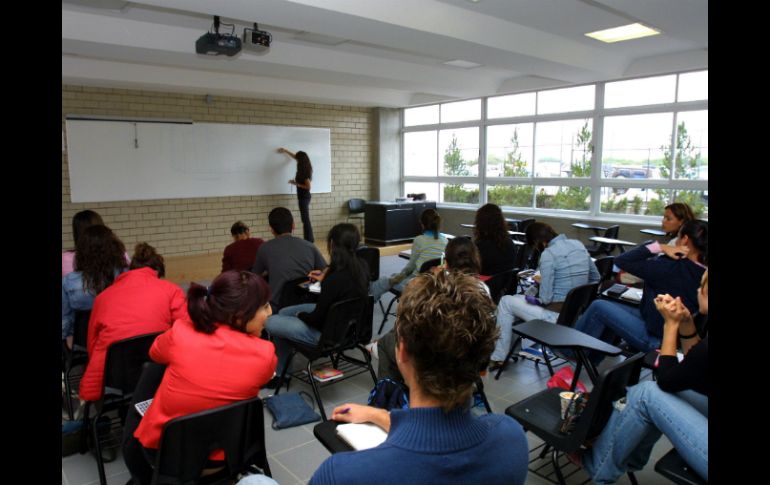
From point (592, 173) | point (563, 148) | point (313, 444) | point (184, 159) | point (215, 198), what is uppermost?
point (563, 148)

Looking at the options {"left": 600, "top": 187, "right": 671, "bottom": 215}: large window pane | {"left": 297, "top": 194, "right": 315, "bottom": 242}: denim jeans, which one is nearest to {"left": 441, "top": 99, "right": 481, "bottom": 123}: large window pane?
{"left": 600, "top": 187, "right": 671, "bottom": 215}: large window pane

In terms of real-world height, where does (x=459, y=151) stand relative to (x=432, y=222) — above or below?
above

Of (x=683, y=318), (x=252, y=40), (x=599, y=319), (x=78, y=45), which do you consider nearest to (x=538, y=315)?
(x=599, y=319)

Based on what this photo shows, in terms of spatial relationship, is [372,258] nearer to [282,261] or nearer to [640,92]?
[282,261]

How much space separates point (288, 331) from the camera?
3199 millimetres

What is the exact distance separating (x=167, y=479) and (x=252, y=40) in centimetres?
429

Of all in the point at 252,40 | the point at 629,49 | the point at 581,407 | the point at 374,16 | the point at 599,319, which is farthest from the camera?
the point at 629,49

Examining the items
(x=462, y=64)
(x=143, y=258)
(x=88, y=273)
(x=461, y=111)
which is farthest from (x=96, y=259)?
(x=461, y=111)

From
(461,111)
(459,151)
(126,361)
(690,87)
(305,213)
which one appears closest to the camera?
(126,361)

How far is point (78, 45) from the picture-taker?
17.3ft

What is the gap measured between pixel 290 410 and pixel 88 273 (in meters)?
1.39

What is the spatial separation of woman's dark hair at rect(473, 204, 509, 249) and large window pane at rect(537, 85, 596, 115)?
4.62 metres
